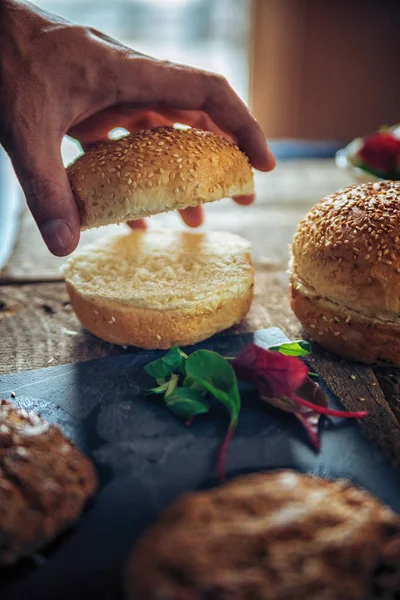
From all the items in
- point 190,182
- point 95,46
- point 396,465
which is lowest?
point 396,465

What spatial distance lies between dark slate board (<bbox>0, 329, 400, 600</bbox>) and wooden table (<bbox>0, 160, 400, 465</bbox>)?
0.63 ft

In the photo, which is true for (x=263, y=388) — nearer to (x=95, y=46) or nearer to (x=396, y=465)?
(x=396, y=465)

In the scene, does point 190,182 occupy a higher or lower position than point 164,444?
higher

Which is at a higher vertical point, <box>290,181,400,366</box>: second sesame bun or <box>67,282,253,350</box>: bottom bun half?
<box>290,181,400,366</box>: second sesame bun

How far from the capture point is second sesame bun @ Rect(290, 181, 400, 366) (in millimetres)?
2049

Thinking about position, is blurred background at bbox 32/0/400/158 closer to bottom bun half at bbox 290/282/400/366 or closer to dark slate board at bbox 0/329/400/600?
bottom bun half at bbox 290/282/400/366

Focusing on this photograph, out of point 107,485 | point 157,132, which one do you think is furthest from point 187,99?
point 107,485

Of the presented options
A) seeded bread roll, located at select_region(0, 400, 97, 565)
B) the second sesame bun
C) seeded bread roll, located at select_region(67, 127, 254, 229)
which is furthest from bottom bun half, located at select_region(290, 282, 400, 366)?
seeded bread roll, located at select_region(0, 400, 97, 565)

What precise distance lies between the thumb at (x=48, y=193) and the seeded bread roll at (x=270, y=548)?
112cm

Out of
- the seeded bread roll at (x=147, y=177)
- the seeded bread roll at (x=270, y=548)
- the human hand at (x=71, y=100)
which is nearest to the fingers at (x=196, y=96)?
the human hand at (x=71, y=100)

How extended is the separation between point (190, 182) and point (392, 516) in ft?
4.43

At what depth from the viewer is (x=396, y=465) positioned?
1680 mm

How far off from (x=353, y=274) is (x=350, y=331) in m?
0.24

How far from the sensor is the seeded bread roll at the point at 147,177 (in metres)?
2.12
